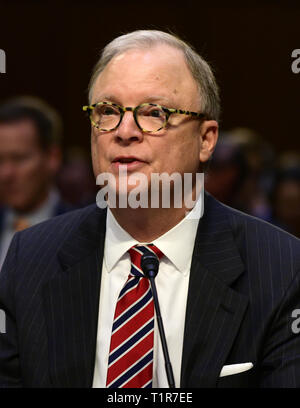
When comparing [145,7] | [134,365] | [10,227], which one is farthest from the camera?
[145,7]

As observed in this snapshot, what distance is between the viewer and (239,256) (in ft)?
5.98

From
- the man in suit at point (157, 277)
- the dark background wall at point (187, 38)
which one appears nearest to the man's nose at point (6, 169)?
A: the man in suit at point (157, 277)

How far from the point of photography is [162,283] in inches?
71.1

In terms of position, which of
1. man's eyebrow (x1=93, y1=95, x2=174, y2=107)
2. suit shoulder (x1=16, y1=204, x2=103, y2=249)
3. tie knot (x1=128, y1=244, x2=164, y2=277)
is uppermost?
man's eyebrow (x1=93, y1=95, x2=174, y2=107)

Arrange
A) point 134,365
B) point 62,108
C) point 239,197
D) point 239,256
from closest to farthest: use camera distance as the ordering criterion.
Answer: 1. point 134,365
2. point 239,256
3. point 239,197
4. point 62,108

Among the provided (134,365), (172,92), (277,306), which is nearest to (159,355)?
(134,365)

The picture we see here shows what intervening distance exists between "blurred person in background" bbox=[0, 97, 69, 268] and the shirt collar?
1.62 meters

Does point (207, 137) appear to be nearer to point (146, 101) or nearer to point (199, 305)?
point (146, 101)

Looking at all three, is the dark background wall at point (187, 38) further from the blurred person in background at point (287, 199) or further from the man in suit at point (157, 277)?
the man in suit at point (157, 277)

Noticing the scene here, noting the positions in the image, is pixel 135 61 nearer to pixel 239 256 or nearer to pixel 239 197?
pixel 239 256

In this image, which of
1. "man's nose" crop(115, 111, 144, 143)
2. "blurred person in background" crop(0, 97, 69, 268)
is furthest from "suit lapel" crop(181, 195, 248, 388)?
"blurred person in background" crop(0, 97, 69, 268)

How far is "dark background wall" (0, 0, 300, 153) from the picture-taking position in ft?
19.1

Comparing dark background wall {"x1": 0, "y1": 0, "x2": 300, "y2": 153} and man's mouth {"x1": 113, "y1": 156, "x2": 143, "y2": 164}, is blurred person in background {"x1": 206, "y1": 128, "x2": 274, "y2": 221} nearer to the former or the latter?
dark background wall {"x1": 0, "y1": 0, "x2": 300, "y2": 153}
